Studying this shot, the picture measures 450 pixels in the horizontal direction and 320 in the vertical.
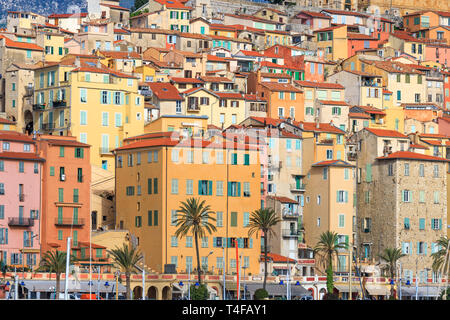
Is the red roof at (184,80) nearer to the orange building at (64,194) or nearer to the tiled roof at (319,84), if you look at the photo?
the tiled roof at (319,84)

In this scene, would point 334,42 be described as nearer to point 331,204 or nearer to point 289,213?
point 331,204

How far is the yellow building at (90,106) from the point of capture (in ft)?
255

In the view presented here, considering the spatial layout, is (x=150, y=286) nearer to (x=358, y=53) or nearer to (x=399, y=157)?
(x=399, y=157)

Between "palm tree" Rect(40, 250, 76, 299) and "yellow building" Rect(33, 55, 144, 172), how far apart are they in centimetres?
1626

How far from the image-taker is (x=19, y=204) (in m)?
63.8

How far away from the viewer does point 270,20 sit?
392ft

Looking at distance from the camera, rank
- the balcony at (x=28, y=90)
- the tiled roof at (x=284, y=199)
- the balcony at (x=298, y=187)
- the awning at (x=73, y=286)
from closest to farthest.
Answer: the awning at (x=73, y=286) → the tiled roof at (x=284, y=199) → the balcony at (x=298, y=187) → the balcony at (x=28, y=90)

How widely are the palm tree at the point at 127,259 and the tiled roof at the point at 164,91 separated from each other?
21845 mm

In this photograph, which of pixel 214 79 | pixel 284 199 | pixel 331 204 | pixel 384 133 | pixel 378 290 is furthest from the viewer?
pixel 214 79

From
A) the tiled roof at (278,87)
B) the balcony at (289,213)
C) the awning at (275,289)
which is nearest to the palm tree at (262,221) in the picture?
the awning at (275,289)

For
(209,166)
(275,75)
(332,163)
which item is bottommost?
(209,166)

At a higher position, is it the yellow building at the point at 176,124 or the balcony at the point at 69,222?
the yellow building at the point at 176,124

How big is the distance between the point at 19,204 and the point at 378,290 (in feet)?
74.6

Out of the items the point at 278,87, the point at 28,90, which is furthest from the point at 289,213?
the point at 28,90
